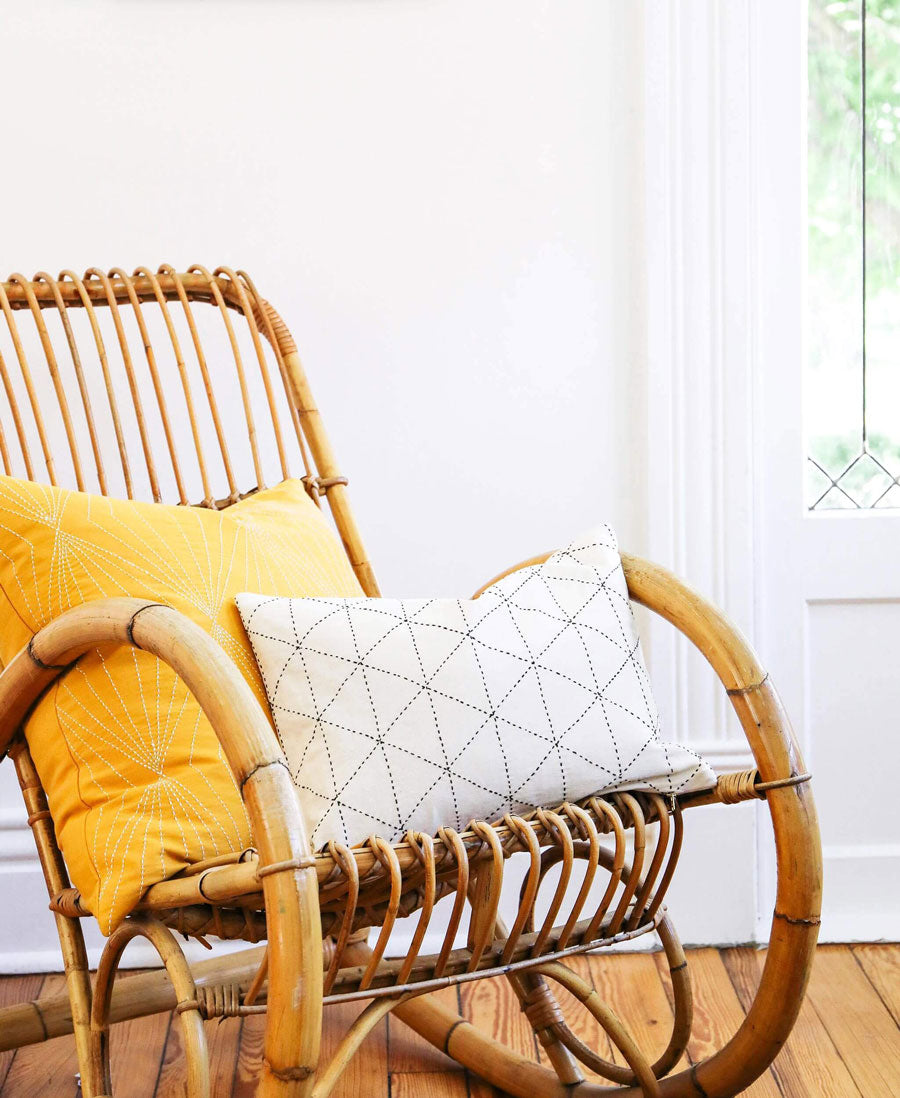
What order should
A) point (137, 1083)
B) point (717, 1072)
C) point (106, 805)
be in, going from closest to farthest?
point (106, 805)
point (717, 1072)
point (137, 1083)

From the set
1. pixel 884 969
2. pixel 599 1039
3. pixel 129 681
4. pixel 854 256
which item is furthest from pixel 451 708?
pixel 854 256

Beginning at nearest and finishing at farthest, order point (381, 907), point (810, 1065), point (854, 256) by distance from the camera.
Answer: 1. point (381, 907)
2. point (810, 1065)
3. point (854, 256)

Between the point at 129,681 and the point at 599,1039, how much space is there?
718mm

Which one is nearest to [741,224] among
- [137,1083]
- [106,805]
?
[106,805]

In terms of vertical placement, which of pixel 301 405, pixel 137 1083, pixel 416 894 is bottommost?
pixel 137 1083

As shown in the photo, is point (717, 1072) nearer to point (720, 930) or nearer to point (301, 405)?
point (720, 930)

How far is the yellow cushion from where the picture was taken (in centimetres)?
88

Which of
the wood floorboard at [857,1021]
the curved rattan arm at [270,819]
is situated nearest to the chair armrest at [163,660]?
the curved rattan arm at [270,819]

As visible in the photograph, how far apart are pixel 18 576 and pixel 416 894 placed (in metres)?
0.41

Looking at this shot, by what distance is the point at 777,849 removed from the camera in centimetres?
93

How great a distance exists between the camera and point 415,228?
5.00 ft

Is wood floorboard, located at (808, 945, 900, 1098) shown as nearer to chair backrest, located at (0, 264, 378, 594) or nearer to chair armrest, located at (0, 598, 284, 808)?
chair armrest, located at (0, 598, 284, 808)

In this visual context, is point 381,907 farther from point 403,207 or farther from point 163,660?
point 403,207

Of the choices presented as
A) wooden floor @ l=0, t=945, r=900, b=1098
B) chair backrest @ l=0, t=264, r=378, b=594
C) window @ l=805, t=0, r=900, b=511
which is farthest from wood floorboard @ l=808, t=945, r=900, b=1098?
chair backrest @ l=0, t=264, r=378, b=594
